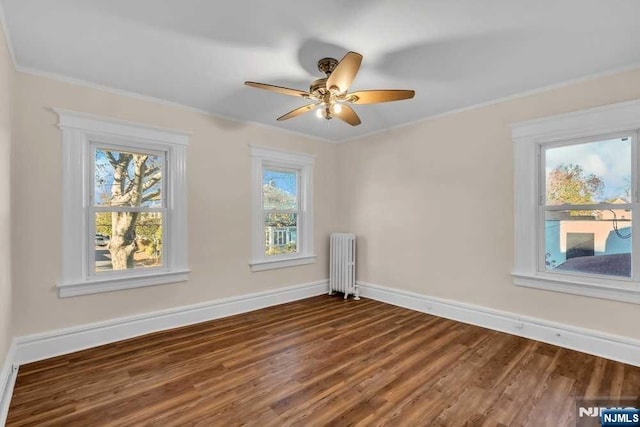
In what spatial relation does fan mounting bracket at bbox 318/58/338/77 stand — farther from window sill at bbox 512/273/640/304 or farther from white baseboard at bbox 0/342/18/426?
white baseboard at bbox 0/342/18/426

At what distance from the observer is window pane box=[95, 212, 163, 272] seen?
3.06 m

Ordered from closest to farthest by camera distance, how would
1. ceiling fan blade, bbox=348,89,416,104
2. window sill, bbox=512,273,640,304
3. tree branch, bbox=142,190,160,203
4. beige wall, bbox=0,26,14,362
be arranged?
beige wall, bbox=0,26,14,362 < ceiling fan blade, bbox=348,89,416,104 < window sill, bbox=512,273,640,304 < tree branch, bbox=142,190,160,203

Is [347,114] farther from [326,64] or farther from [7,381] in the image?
[7,381]

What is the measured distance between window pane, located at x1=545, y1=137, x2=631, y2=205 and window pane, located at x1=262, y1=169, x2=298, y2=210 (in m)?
3.13

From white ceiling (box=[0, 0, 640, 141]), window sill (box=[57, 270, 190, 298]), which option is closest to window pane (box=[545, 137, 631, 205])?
white ceiling (box=[0, 0, 640, 141])

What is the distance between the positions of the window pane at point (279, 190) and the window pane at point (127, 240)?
4.71 feet

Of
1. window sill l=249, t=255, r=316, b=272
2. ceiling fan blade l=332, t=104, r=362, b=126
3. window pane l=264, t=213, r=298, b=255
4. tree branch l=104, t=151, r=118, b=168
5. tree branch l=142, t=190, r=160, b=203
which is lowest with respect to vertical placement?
window sill l=249, t=255, r=316, b=272

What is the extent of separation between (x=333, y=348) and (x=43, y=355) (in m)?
2.53

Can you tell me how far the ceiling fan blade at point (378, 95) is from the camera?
236cm

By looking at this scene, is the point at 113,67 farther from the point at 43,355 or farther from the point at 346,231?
the point at 346,231

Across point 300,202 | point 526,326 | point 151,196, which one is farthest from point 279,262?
point 526,326

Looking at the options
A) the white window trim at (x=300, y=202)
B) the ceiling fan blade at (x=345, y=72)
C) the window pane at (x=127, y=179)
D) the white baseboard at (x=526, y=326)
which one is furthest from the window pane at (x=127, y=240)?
the white baseboard at (x=526, y=326)

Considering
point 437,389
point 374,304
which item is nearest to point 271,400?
point 437,389

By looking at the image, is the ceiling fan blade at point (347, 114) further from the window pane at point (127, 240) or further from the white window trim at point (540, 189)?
the window pane at point (127, 240)
